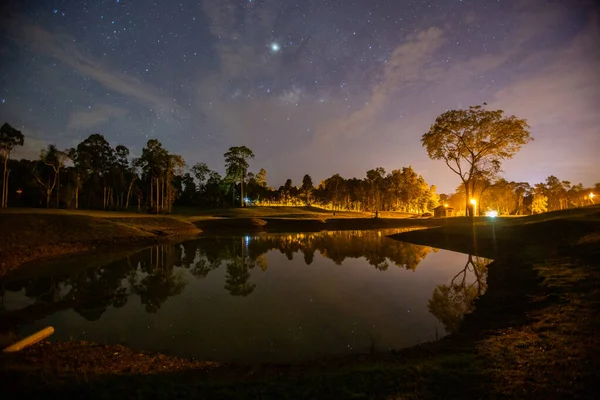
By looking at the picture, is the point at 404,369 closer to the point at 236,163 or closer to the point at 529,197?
the point at 236,163

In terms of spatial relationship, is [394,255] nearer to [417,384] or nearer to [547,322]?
[547,322]

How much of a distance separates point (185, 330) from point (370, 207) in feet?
430

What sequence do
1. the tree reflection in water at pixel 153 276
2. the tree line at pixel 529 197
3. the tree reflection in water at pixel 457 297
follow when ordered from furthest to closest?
the tree line at pixel 529 197 → the tree reflection in water at pixel 153 276 → the tree reflection in water at pixel 457 297

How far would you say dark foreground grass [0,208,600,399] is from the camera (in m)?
5.30

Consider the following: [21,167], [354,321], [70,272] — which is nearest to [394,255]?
[354,321]

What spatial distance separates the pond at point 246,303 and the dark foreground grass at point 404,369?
3.66 ft

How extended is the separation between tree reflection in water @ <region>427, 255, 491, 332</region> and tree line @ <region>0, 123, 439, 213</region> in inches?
2427

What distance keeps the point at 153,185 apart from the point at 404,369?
308ft

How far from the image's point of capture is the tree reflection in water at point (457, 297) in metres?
10.9

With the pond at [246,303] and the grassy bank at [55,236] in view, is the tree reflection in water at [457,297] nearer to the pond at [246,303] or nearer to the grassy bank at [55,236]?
the pond at [246,303]

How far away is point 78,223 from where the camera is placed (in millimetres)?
30266

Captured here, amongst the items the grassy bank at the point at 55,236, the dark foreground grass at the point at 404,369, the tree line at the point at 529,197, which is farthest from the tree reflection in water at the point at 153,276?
the tree line at the point at 529,197

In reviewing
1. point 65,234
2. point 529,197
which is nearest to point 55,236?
point 65,234

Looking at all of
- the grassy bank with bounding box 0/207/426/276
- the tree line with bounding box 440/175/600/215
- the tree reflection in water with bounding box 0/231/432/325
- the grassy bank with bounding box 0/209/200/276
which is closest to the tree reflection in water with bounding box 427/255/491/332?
the tree reflection in water with bounding box 0/231/432/325
